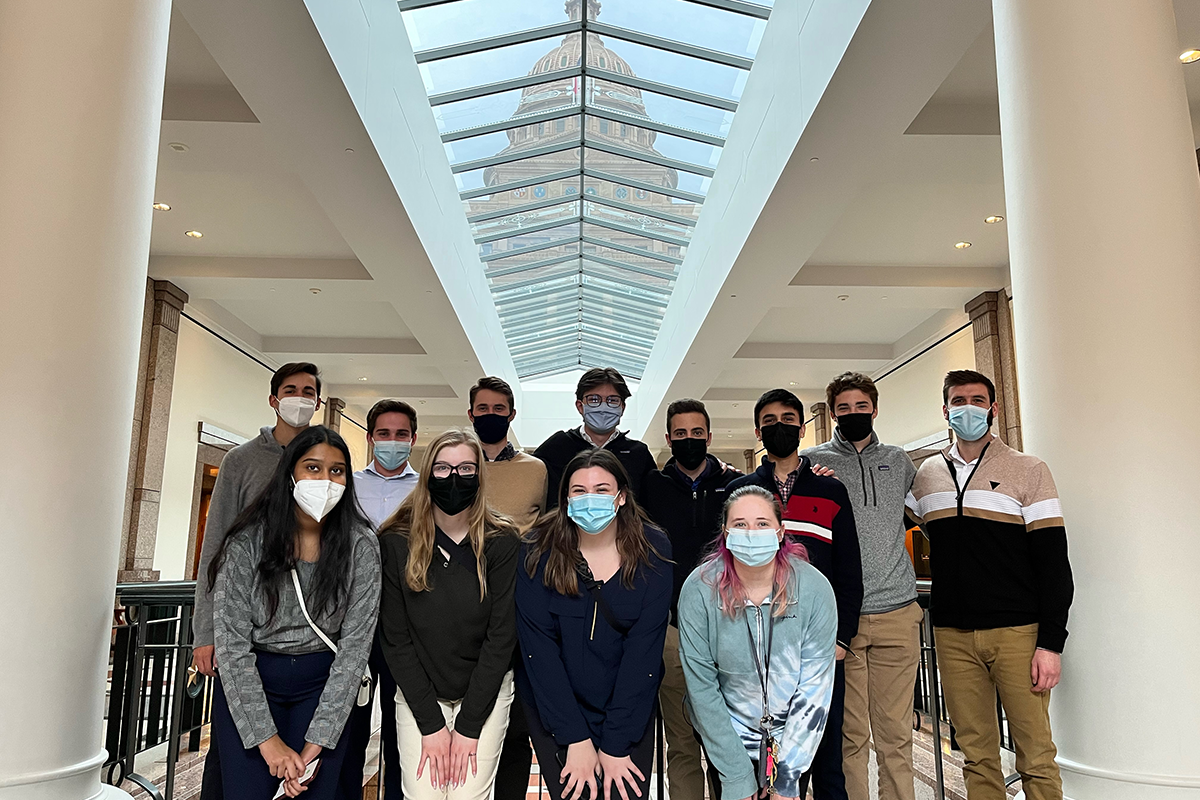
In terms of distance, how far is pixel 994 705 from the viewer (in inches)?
143

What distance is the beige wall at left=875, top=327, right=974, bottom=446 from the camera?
44.0 feet

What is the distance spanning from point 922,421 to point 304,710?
522 inches

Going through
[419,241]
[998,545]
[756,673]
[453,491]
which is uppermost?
[419,241]

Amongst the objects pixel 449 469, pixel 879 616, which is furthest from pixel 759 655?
pixel 449 469

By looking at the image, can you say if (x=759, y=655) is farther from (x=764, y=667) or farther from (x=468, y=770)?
(x=468, y=770)

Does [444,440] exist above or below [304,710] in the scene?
above

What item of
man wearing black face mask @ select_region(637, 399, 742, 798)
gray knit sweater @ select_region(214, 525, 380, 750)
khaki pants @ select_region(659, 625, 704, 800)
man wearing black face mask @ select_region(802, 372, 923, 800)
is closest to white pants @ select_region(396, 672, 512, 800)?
gray knit sweater @ select_region(214, 525, 380, 750)

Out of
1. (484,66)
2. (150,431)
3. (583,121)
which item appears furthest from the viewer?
(150,431)

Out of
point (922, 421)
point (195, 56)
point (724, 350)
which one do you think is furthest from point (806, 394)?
point (195, 56)

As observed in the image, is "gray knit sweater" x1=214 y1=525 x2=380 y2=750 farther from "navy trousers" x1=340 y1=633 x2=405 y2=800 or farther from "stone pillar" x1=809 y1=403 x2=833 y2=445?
"stone pillar" x1=809 y1=403 x2=833 y2=445

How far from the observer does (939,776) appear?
4.46 meters

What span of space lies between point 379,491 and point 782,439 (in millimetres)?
2038

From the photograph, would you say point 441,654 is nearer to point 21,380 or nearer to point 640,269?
point 21,380

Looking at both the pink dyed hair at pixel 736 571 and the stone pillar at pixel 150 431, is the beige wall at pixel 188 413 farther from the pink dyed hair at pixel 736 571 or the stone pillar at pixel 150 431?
the pink dyed hair at pixel 736 571
